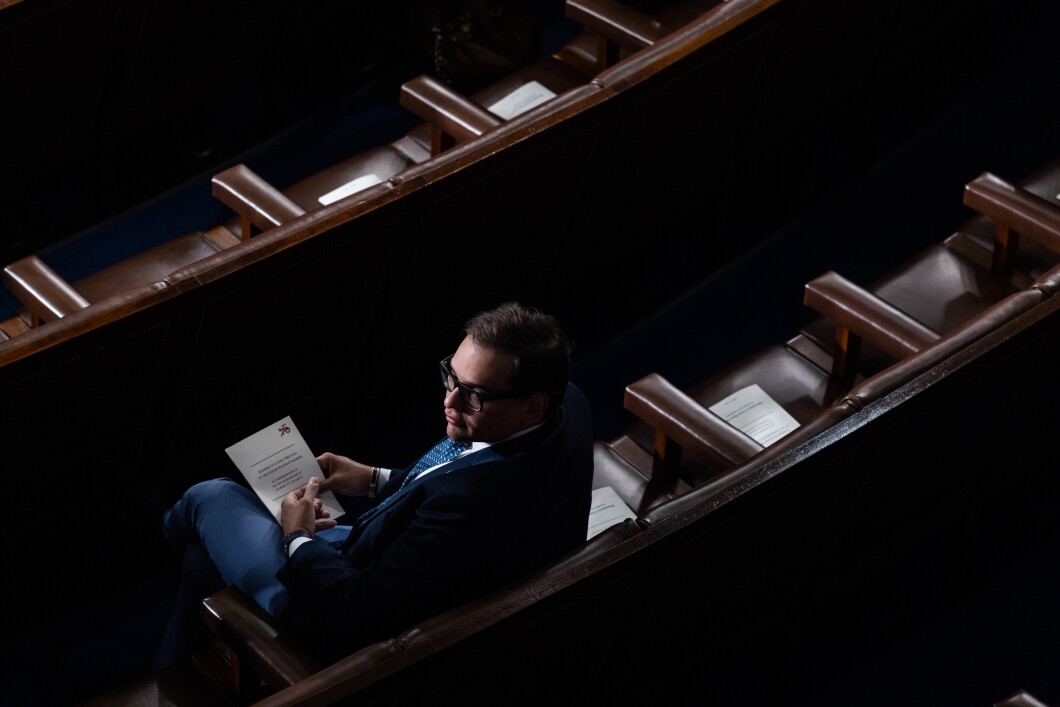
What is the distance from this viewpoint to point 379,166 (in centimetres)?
211

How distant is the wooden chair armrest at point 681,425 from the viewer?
1580mm

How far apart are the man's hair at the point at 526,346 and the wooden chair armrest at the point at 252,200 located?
23.5 inches

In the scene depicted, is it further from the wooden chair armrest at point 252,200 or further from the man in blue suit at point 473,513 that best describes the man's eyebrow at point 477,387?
the wooden chair armrest at point 252,200

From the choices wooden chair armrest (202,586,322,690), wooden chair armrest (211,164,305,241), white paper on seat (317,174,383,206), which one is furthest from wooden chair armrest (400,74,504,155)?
wooden chair armrest (202,586,322,690)

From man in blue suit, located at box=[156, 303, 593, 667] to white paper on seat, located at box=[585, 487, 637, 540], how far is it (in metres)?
0.25

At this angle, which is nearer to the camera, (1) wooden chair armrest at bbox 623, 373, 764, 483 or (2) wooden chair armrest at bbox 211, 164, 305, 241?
(1) wooden chair armrest at bbox 623, 373, 764, 483

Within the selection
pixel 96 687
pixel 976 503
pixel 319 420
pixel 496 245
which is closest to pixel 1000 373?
pixel 976 503

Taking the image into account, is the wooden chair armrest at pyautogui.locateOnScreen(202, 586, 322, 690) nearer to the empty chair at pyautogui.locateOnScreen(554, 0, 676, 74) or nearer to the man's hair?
the man's hair

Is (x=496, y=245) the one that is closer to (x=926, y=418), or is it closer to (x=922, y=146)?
(x=926, y=418)

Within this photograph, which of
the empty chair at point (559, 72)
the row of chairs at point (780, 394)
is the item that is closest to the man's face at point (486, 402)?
the row of chairs at point (780, 394)

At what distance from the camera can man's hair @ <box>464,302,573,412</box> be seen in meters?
1.31

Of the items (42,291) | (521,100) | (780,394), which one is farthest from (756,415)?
(42,291)

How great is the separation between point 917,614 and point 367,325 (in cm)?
73

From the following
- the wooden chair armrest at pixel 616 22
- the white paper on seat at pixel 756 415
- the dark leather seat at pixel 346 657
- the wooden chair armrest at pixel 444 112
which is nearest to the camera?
the dark leather seat at pixel 346 657
